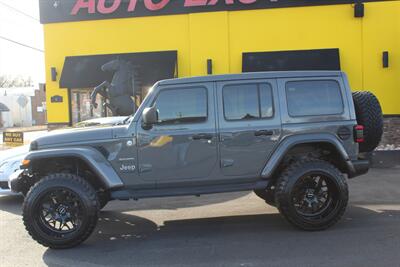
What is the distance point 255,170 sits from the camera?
6148 millimetres

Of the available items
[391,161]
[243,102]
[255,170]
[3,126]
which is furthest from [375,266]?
[3,126]

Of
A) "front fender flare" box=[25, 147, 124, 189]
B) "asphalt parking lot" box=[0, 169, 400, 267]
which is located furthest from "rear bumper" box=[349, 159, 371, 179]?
"front fender flare" box=[25, 147, 124, 189]

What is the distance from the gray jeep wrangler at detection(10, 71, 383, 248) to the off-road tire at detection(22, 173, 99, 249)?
0.04 feet

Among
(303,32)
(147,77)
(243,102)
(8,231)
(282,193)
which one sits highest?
(303,32)

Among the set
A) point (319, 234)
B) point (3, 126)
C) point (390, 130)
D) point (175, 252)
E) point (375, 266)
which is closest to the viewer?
point (375, 266)

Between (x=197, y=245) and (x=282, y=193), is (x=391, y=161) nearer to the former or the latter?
(x=282, y=193)

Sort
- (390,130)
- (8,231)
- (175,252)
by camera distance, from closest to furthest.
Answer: (175,252) → (8,231) → (390,130)

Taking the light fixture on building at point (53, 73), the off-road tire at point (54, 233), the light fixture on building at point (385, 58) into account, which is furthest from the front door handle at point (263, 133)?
the light fixture on building at point (53, 73)

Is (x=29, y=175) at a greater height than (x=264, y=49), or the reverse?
(x=264, y=49)

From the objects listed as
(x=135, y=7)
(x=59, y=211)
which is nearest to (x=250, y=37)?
(x=135, y=7)

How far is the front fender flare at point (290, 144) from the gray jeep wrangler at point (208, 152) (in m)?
0.01

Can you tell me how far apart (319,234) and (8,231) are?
4.29 metres

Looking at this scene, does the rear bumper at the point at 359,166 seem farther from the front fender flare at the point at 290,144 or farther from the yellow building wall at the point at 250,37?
the yellow building wall at the point at 250,37

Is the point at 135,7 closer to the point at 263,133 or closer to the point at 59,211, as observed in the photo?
the point at 263,133
